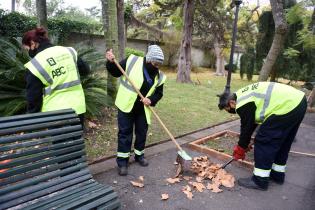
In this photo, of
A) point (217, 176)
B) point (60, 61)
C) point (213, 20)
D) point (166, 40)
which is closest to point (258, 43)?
point (213, 20)

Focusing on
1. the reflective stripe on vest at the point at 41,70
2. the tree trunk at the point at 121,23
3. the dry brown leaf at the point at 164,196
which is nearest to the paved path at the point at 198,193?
the dry brown leaf at the point at 164,196

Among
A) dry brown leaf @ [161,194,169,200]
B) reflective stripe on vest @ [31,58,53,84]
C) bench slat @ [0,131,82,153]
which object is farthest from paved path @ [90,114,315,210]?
reflective stripe on vest @ [31,58,53,84]

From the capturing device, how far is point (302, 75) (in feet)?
Result: 57.6

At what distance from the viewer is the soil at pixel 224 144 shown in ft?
19.0

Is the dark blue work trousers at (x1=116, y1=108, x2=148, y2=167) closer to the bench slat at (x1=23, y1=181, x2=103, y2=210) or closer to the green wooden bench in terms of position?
the green wooden bench

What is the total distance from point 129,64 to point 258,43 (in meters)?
15.5

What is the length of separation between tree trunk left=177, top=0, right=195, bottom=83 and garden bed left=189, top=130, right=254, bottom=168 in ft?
27.9

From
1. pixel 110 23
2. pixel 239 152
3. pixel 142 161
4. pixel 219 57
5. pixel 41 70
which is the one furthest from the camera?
pixel 219 57

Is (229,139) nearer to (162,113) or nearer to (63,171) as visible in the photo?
(162,113)

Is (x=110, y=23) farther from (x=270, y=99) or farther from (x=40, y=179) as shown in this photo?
(x=40, y=179)

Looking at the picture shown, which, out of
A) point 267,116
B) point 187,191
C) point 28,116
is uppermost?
point 28,116

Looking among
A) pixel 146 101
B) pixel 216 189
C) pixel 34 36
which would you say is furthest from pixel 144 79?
pixel 216 189

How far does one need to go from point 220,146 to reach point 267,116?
2.06 m

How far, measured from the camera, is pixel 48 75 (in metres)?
3.51
